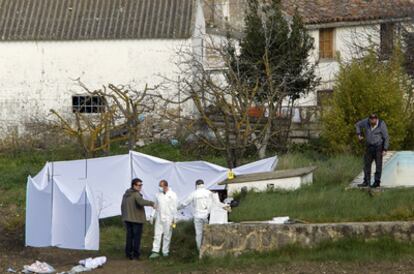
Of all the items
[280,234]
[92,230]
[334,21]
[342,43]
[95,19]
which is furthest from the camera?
[342,43]

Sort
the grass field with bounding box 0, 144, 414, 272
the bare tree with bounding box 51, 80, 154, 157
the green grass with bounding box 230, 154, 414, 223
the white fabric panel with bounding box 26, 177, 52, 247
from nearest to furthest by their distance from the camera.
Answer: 1. the grass field with bounding box 0, 144, 414, 272
2. the green grass with bounding box 230, 154, 414, 223
3. the white fabric panel with bounding box 26, 177, 52, 247
4. the bare tree with bounding box 51, 80, 154, 157

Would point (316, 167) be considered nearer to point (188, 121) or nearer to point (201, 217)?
point (201, 217)

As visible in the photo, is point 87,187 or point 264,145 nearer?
point 87,187

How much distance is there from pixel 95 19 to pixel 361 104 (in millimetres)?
9870

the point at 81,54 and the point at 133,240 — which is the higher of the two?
the point at 81,54

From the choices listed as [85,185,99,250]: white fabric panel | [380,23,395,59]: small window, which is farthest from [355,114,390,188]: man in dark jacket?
[380,23,395,59]: small window

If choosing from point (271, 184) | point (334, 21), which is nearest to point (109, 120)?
point (271, 184)

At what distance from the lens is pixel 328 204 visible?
21297 millimetres

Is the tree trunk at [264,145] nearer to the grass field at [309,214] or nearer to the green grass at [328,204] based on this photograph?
the grass field at [309,214]

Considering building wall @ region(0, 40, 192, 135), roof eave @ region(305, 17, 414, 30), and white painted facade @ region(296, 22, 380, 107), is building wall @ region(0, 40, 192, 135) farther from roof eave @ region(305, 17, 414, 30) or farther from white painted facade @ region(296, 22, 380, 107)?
roof eave @ region(305, 17, 414, 30)

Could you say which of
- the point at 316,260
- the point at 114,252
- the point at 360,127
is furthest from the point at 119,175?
the point at 316,260

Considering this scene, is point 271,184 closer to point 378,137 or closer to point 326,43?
point 378,137

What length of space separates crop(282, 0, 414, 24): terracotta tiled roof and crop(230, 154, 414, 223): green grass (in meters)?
17.4

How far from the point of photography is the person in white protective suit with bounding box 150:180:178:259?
21031 mm
